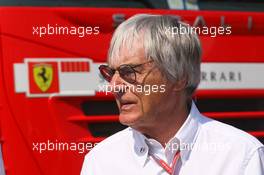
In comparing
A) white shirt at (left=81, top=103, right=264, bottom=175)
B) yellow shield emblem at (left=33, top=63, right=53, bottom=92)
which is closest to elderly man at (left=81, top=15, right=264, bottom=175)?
white shirt at (left=81, top=103, right=264, bottom=175)

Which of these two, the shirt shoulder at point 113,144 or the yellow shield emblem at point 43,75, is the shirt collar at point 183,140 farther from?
the yellow shield emblem at point 43,75

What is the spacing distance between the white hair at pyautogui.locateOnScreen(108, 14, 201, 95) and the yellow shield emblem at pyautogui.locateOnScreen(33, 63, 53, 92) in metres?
0.78

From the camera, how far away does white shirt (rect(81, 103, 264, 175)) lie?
166 cm

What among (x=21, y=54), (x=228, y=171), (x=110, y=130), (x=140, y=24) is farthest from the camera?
(x=110, y=130)

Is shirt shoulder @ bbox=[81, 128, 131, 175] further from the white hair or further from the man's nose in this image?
the white hair

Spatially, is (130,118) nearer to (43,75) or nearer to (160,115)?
(160,115)

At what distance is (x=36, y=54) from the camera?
8.19 ft

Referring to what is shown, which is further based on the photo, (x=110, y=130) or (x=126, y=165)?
(x=110, y=130)

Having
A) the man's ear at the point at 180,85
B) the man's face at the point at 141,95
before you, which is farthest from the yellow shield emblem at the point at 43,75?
the man's ear at the point at 180,85

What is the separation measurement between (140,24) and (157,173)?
0.49 meters

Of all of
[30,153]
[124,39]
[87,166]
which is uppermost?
[124,39]

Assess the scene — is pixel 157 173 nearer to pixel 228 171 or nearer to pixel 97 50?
pixel 228 171

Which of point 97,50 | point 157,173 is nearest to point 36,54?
point 97,50

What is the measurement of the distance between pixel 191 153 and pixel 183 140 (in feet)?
0.16
